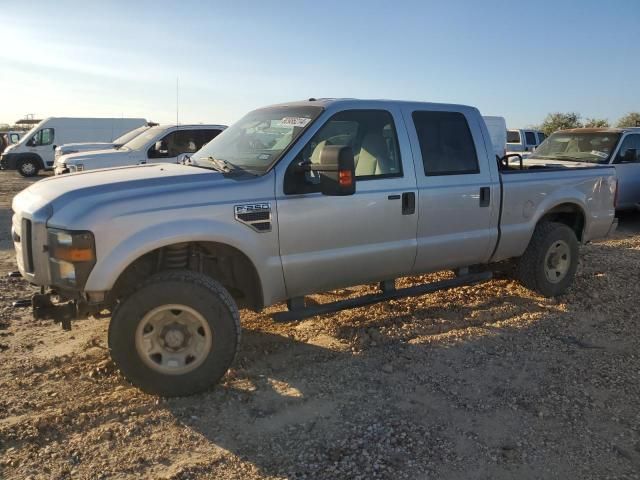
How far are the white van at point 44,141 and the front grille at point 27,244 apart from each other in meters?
22.4

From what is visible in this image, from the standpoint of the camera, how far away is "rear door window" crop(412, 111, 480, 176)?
4.90 meters

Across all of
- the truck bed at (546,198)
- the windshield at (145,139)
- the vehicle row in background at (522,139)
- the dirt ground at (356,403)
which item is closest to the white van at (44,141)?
the windshield at (145,139)

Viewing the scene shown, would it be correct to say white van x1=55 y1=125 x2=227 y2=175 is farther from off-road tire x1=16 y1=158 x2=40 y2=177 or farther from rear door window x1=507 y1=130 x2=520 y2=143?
rear door window x1=507 y1=130 x2=520 y2=143

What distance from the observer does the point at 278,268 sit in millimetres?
4094

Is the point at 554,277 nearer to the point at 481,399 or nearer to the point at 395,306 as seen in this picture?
the point at 395,306

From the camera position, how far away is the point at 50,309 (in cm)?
365

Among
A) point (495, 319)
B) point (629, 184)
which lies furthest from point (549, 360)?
point (629, 184)

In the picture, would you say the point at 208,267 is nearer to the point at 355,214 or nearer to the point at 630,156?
the point at 355,214

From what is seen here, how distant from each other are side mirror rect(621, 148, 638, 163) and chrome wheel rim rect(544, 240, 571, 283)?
596cm

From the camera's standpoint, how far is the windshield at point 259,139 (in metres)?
4.29

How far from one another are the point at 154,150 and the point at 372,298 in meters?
8.58

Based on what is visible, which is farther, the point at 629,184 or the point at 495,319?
the point at 629,184

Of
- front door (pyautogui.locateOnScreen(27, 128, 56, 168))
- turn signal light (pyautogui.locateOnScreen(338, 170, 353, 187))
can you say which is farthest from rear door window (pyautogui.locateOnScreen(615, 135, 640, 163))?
front door (pyautogui.locateOnScreen(27, 128, 56, 168))

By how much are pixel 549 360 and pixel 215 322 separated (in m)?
2.66
